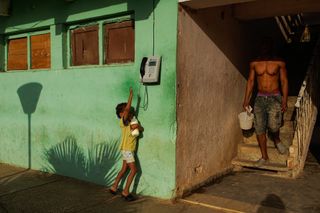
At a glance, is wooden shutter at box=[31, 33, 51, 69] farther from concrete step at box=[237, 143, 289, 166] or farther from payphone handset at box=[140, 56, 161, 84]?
concrete step at box=[237, 143, 289, 166]

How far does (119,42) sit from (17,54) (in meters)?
3.03

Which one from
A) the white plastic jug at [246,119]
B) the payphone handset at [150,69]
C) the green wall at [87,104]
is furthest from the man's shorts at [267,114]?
the payphone handset at [150,69]

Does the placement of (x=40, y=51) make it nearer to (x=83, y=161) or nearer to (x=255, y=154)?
(x=83, y=161)

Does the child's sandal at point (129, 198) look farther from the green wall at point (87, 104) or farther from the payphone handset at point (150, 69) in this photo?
the payphone handset at point (150, 69)

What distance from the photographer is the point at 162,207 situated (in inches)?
189

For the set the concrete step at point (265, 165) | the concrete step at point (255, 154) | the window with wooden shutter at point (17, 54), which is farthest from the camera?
the window with wooden shutter at point (17, 54)

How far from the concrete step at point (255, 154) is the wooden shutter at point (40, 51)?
4.02 meters

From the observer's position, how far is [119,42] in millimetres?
5750

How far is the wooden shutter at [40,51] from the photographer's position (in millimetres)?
6910

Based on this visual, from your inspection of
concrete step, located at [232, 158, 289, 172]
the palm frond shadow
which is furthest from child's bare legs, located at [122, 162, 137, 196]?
concrete step, located at [232, 158, 289, 172]

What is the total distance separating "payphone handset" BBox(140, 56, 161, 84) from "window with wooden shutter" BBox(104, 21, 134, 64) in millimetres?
538

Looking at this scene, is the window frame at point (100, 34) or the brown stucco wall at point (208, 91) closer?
the brown stucco wall at point (208, 91)

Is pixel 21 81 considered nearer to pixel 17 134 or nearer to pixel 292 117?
pixel 17 134

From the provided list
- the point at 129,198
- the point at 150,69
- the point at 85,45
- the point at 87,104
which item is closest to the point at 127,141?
the point at 129,198
